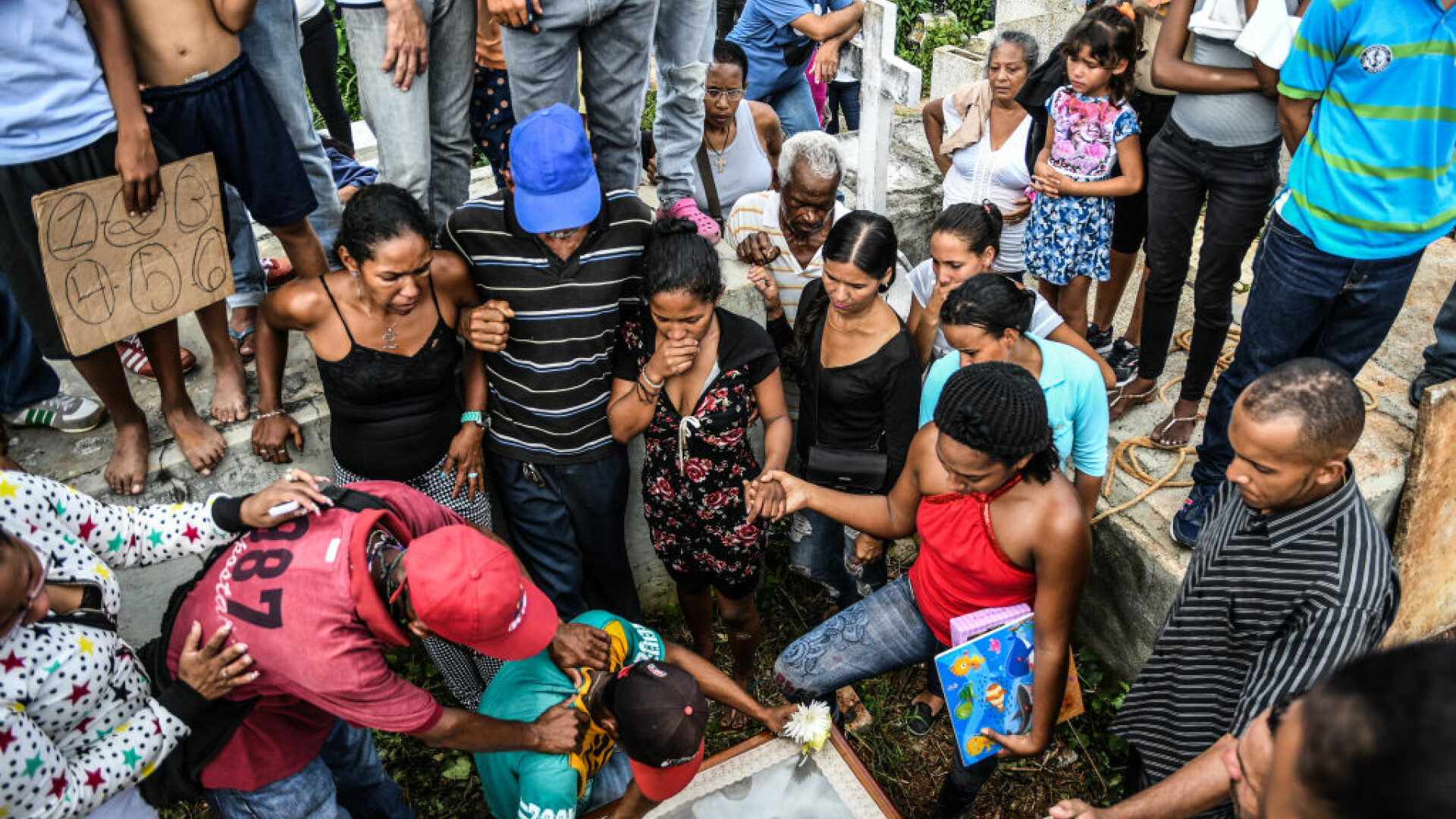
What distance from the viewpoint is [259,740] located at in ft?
8.49

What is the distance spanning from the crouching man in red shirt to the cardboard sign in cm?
92

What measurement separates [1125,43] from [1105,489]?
5.68 ft

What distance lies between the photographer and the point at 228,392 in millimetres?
3461

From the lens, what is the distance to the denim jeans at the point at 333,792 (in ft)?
8.87

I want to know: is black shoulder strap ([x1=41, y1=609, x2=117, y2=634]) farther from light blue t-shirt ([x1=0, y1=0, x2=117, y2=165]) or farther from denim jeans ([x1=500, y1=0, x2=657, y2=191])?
denim jeans ([x1=500, y1=0, x2=657, y2=191])

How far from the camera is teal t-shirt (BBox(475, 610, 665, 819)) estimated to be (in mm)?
2646

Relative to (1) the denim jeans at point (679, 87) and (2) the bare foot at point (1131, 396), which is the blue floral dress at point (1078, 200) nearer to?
(2) the bare foot at point (1131, 396)

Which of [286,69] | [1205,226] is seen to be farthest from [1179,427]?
[286,69]

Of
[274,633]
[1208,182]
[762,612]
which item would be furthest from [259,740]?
[1208,182]

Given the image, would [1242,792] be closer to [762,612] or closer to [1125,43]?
[762,612]

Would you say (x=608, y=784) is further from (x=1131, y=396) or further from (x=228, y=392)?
(x=1131, y=396)

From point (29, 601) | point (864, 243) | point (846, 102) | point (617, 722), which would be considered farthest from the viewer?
point (846, 102)

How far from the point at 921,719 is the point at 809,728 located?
1.10 m

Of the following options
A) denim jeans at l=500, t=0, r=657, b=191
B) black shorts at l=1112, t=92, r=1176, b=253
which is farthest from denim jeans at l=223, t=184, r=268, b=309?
black shorts at l=1112, t=92, r=1176, b=253
